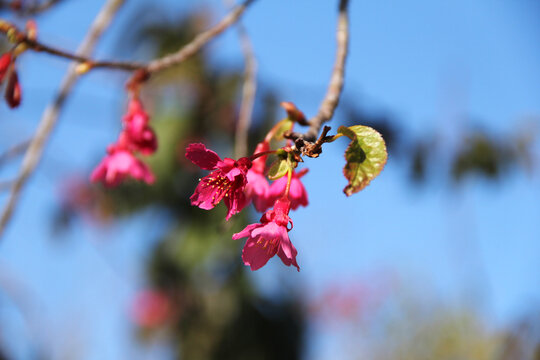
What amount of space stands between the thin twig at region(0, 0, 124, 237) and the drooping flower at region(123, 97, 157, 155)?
0.49 metres

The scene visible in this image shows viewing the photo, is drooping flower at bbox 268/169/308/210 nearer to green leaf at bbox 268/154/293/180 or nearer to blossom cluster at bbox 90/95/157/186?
green leaf at bbox 268/154/293/180

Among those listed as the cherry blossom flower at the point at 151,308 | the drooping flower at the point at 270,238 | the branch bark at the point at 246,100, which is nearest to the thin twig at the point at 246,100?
the branch bark at the point at 246,100

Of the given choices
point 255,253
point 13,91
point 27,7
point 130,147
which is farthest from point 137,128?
point 27,7

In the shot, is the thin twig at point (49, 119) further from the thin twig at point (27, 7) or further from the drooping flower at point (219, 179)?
the drooping flower at point (219, 179)

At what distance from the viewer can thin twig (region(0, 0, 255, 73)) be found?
0.99 m

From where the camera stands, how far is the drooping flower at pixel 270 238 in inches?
30.2

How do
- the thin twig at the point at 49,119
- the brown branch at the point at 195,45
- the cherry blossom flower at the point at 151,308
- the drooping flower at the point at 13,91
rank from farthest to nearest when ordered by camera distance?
the cherry blossom flower at the point at 151,308, the thin twig at the point at 49,119, the brown branch at the point at 195,45, the drooping flower at the point at 13,91

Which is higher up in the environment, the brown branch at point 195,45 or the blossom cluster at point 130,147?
the brown branch at point 195,45

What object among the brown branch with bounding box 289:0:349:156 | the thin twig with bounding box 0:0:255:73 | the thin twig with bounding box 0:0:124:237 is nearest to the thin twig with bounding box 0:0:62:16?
the thin twig with bounding box 0:0:124:237

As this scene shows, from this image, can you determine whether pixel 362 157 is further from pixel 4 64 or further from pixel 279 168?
pixel 4 64

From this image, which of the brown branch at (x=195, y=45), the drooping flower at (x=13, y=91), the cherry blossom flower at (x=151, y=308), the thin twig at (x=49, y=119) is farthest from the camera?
the cherry blossom flower at (x=151, y=308)

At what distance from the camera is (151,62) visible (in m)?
1.20

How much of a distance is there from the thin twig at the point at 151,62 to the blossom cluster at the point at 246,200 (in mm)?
425

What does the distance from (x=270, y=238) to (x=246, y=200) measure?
14 centimetres
